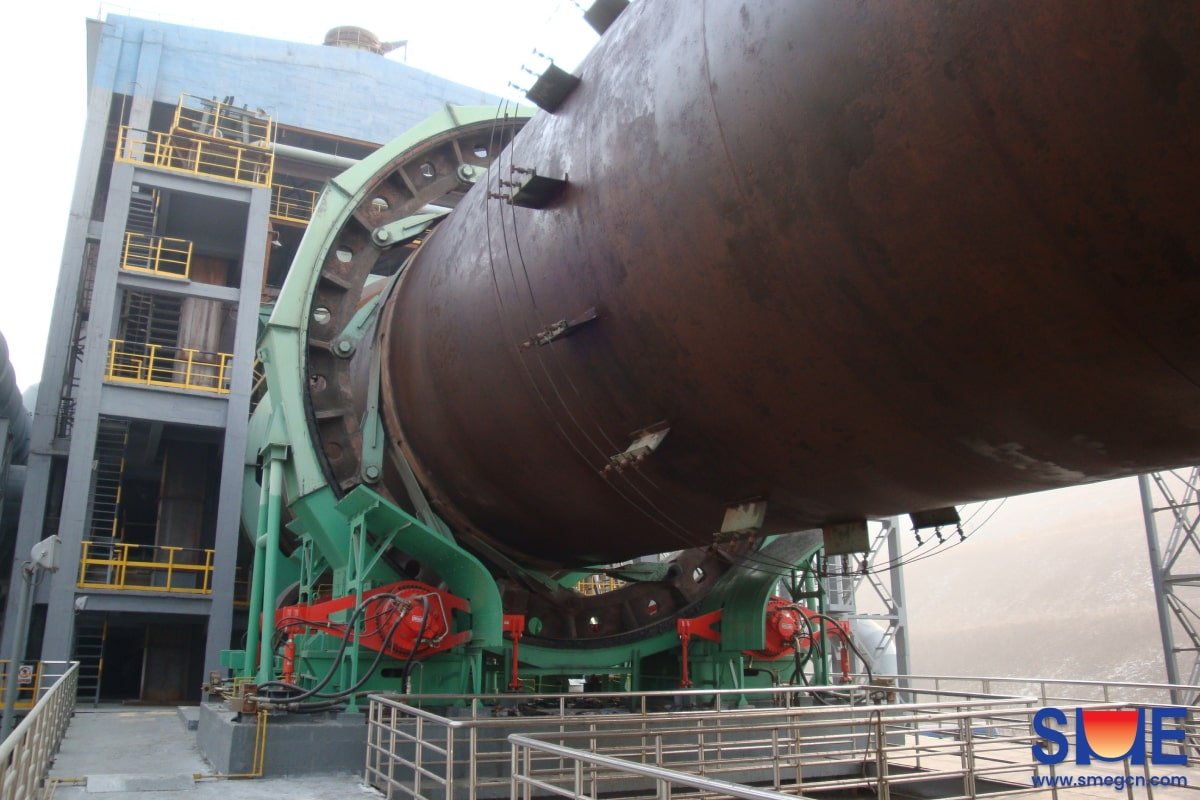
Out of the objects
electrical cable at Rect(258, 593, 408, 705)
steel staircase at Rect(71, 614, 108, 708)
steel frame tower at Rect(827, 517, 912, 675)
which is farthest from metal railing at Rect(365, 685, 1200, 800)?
steel staircase at Rect(71, 614, 108, 708)

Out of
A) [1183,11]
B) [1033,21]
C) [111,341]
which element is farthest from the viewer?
[111,341]

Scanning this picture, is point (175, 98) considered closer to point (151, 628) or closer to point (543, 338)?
point (151, 628)

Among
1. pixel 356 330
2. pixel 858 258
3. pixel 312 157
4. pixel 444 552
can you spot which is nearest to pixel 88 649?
pixel 312 157

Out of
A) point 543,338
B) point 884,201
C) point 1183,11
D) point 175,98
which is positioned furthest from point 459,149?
point 175,98

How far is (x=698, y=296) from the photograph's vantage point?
443cm

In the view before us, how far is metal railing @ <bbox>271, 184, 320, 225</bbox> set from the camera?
2183cm

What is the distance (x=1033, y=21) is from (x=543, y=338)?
330 cm

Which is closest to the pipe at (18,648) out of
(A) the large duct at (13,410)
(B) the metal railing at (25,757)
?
(B) the metal railing at (25,757)

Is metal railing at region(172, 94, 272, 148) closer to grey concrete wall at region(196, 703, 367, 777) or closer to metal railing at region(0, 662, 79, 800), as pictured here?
grey concrete wall at region(196, 703, 367, 777)

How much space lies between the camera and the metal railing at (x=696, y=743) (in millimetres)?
6270

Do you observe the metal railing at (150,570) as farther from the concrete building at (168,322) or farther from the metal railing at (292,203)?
the metal railing at (292,203)

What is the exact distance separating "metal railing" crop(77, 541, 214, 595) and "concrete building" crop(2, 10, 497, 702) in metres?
0.06

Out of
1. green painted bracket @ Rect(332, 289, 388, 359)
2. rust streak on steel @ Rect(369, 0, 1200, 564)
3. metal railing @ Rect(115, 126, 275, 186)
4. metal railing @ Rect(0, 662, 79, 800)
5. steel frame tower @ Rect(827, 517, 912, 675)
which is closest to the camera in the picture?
rust streak on steel @ Rect(369, 0, 1200, 564)

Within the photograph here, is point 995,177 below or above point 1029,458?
above
